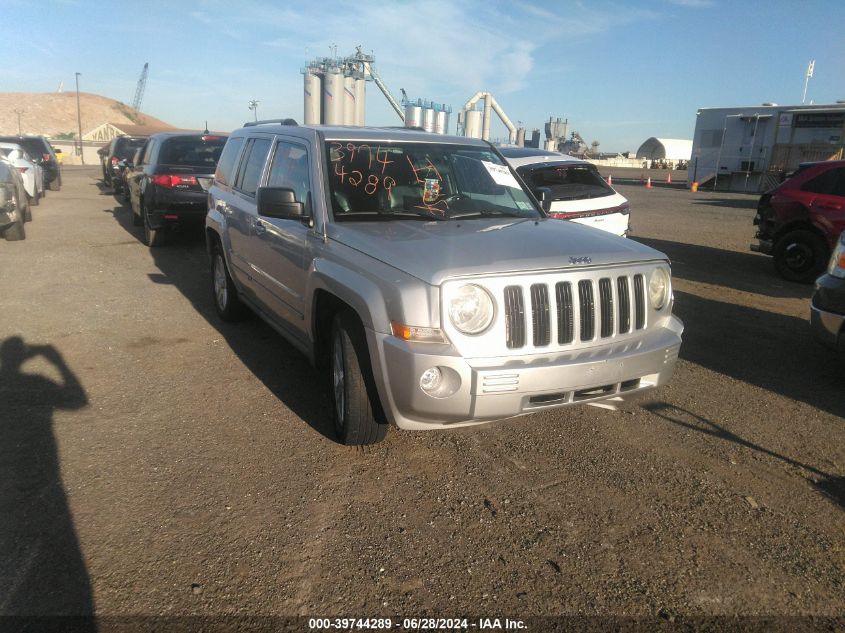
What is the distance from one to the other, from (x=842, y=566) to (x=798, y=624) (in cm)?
55

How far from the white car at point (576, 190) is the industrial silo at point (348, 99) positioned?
145 feet

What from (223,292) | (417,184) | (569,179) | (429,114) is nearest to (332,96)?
(429,114)

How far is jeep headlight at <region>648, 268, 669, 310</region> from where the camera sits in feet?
12.5

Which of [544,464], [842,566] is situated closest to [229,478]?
[544,464]

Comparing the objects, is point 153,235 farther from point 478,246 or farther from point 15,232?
point 478,246

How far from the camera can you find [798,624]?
2.56 m

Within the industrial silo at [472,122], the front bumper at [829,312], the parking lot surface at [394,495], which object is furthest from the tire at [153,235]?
the industrial silo at [472,122]

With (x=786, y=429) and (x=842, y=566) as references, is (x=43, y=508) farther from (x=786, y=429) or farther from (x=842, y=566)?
(x=786, y=429)

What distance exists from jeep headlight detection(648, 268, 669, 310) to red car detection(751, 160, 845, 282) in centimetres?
647

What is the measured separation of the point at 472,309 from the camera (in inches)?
127

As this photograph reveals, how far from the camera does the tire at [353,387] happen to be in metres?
3.61

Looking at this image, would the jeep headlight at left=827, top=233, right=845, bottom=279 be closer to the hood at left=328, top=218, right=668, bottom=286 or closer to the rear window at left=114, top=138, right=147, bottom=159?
the hood at left=328, top=218, right=668, bottom=286

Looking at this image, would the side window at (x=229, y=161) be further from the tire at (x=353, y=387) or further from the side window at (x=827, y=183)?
the side window at (x=827, y=183)

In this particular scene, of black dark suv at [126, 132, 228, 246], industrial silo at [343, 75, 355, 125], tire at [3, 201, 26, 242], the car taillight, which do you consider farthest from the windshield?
industrial silo at [343, 75, 355, 125]
